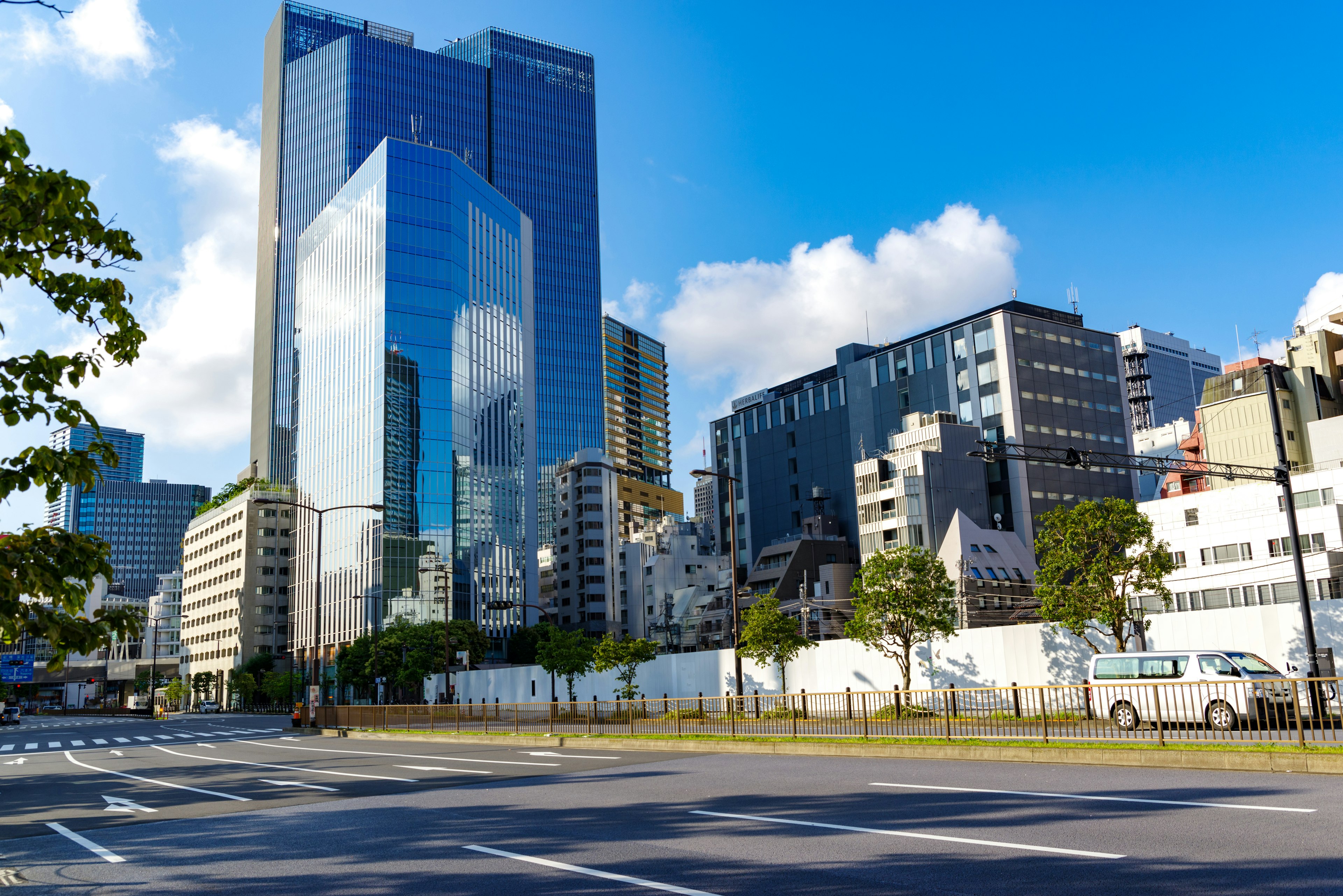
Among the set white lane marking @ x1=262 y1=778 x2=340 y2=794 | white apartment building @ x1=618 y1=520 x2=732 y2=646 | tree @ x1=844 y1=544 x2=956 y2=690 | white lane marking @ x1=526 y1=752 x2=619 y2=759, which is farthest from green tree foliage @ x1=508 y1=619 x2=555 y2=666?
white lane marking @ x1=262 y1=778 x2=340 y2=794

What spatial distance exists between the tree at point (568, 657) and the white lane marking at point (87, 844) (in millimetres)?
41088

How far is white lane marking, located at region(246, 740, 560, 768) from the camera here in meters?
22.6

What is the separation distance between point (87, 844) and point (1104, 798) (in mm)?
12866

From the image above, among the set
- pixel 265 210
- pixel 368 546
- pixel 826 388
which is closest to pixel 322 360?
pixel 368 546

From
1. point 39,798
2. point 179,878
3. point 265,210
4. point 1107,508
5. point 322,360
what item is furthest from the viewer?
point 265,210

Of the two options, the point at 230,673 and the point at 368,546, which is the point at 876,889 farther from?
the point at 230,673

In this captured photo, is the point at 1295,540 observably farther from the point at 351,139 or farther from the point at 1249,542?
the point at 351,139

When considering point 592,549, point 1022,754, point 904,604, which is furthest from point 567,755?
point 592,549

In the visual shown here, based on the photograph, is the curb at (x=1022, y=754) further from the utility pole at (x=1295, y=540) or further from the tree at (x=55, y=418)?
the tree at (x=55, y=418)

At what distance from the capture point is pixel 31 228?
748 cm

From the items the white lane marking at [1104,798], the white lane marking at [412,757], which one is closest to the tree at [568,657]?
the white lane marking at [412,757]

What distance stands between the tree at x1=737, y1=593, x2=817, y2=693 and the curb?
14742mm

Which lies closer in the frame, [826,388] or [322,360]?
[322,360]

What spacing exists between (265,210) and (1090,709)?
7623 inches
